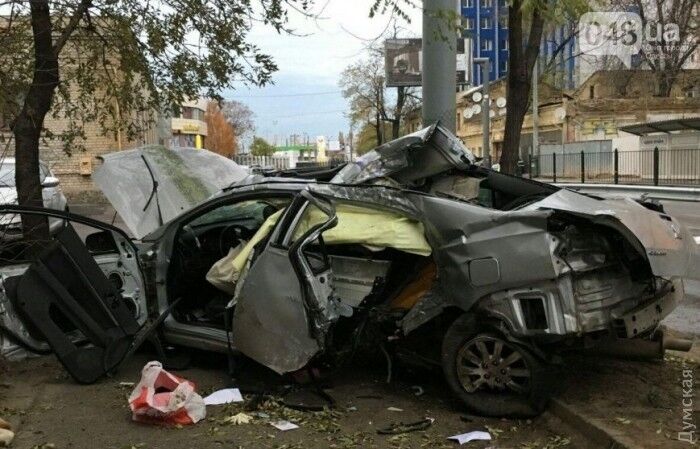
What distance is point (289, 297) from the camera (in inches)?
182

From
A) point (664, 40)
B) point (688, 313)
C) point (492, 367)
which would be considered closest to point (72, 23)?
point (492, 367)

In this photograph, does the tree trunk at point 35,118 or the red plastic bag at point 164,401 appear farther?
the tree trunk at point 35,118

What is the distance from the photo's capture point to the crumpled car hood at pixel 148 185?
7027mm

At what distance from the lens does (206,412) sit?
4.70m

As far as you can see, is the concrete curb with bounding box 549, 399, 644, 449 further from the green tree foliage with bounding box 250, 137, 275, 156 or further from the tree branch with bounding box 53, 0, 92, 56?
the green tree foliage with bounding box 250, 137, 275, 156

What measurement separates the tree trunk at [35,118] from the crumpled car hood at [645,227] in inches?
187

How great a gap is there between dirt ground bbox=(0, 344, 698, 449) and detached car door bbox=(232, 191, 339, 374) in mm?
434

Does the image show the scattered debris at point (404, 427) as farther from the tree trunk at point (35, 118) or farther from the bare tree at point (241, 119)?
the bare tree at point (241, 119)

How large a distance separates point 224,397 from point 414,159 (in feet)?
8.23

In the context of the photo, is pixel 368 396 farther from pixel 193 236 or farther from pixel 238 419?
pixel 193 236

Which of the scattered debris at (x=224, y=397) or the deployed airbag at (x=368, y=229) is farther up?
the deployed airbag at (x=368, y=229)

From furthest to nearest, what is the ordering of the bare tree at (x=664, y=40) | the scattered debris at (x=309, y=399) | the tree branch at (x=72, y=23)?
1. the bare tree at (x=664, y=40)
2. the tree branch at (x=72, y=23)
3. the scattered debris at (x=309, y=399)

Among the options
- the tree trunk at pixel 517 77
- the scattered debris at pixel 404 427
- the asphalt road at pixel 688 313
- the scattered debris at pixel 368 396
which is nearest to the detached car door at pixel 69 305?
the scattered debris at pixel 368 396

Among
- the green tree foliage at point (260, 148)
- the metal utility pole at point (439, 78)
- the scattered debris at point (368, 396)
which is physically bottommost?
the scattered debris at point (368, 396)
